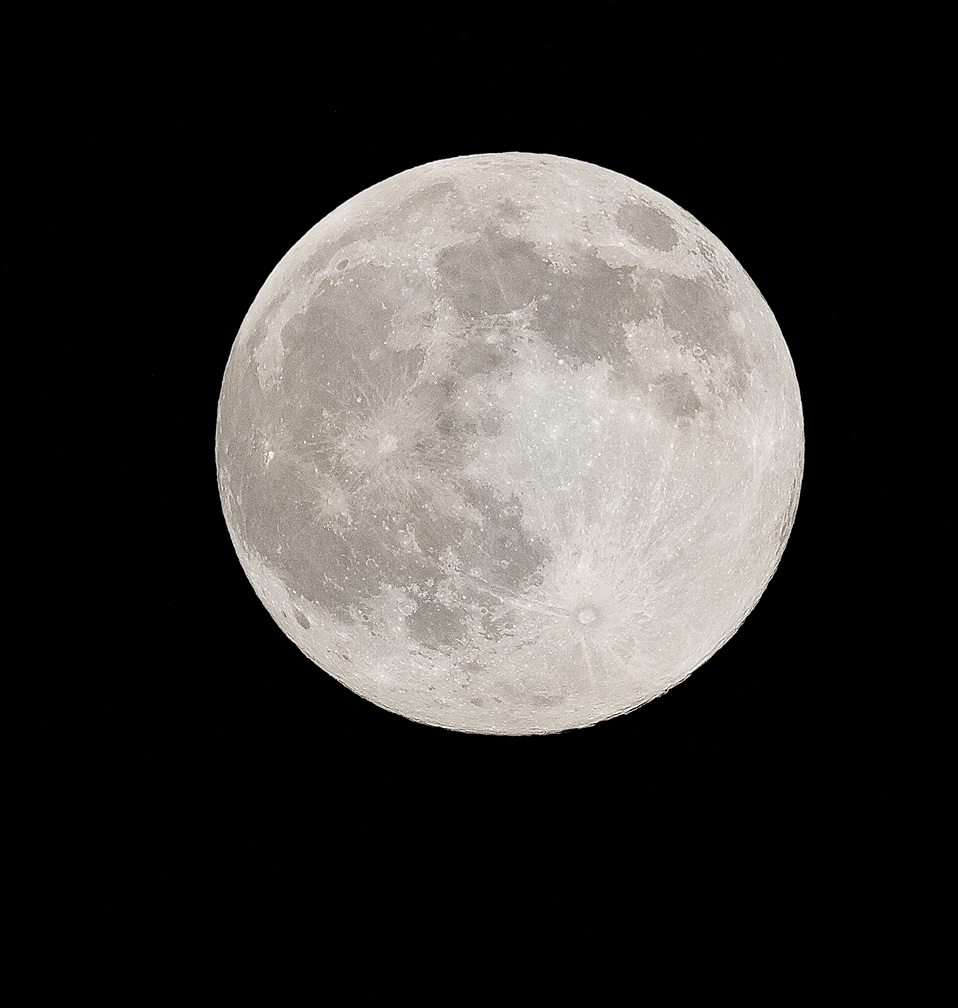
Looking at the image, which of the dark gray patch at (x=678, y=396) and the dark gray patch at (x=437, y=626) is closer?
the dark gray patch at (x=678, y=396)

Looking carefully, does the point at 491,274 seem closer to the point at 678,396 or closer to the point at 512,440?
the point at 512,440

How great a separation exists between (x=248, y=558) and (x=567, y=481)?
58.0 inches

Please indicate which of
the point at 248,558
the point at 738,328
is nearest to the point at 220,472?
the point at 248,558

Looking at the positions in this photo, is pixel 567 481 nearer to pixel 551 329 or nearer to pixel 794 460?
pixel 551 329

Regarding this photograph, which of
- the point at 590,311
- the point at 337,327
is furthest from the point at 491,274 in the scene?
the point at 337,327

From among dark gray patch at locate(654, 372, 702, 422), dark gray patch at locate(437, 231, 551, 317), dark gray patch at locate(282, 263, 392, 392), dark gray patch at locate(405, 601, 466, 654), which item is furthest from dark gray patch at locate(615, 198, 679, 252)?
dark gray patch at locate(405, 601, 466, 654)

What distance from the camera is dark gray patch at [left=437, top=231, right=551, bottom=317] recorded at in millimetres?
4746

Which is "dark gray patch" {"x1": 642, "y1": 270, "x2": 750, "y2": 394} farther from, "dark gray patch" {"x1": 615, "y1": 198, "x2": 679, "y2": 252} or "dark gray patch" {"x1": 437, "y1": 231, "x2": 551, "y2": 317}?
"dark gray patch" {"x1": 437, "y1": 231, "x2": 551, "y2": 317}

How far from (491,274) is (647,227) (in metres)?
0.68

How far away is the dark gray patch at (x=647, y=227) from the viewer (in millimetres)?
5027

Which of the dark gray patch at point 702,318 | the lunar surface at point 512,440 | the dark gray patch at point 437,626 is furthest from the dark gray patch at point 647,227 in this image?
Result: the dark gray patch at point 437,626

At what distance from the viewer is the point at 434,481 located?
4703 millimetres

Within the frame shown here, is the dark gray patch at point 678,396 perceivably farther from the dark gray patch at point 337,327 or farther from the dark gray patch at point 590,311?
the dark gray patch at point 337,327

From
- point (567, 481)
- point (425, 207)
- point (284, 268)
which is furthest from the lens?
point (284, 268)
